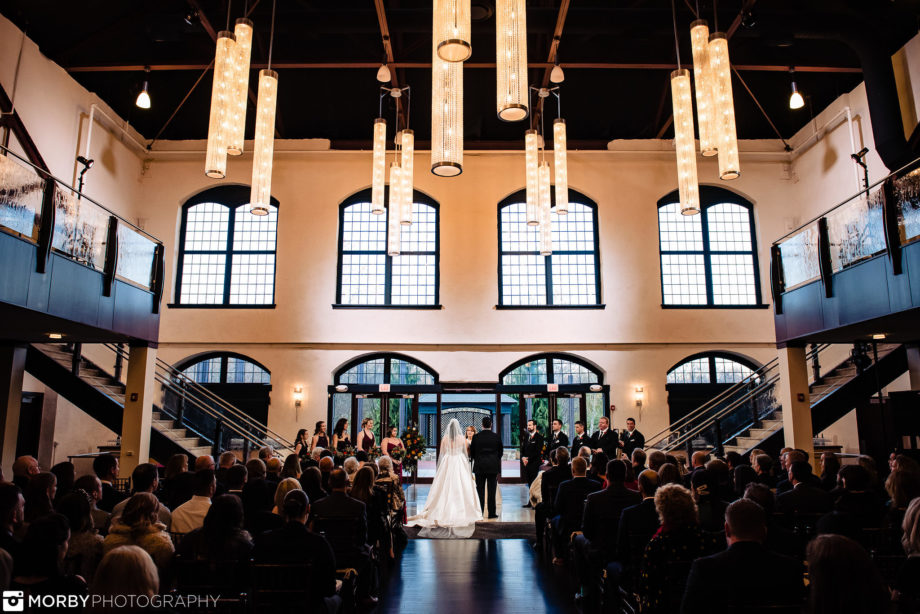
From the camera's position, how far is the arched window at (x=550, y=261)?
15.8m

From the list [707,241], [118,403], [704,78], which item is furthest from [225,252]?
[704,78]

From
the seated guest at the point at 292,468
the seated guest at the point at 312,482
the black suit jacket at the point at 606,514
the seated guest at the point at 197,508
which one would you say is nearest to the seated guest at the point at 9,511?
the seated guest at the point at 197,508

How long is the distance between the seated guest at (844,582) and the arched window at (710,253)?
14.1m

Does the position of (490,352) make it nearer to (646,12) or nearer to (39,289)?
(646,12)

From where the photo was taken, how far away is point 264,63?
12.8 metres

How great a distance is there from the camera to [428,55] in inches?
545

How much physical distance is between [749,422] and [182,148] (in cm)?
1489

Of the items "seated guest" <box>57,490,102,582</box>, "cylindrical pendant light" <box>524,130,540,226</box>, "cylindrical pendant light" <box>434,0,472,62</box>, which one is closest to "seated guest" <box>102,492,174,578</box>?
"seated guest" <box>57,490,102,582</box>

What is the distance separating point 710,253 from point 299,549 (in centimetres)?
1470

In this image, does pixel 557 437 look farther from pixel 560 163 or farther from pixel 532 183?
pixel 560 163

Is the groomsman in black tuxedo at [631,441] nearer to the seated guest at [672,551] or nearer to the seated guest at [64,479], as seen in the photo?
the seated guest at [672,551]

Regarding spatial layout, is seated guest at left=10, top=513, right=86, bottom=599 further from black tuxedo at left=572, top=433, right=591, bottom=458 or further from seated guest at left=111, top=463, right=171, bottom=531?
black tuxedo at left=572, top=433, right=591, bottom=458

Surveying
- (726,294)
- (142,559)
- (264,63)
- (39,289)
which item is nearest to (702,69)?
(142,559)

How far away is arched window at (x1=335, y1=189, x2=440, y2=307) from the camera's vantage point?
15.8 metres
